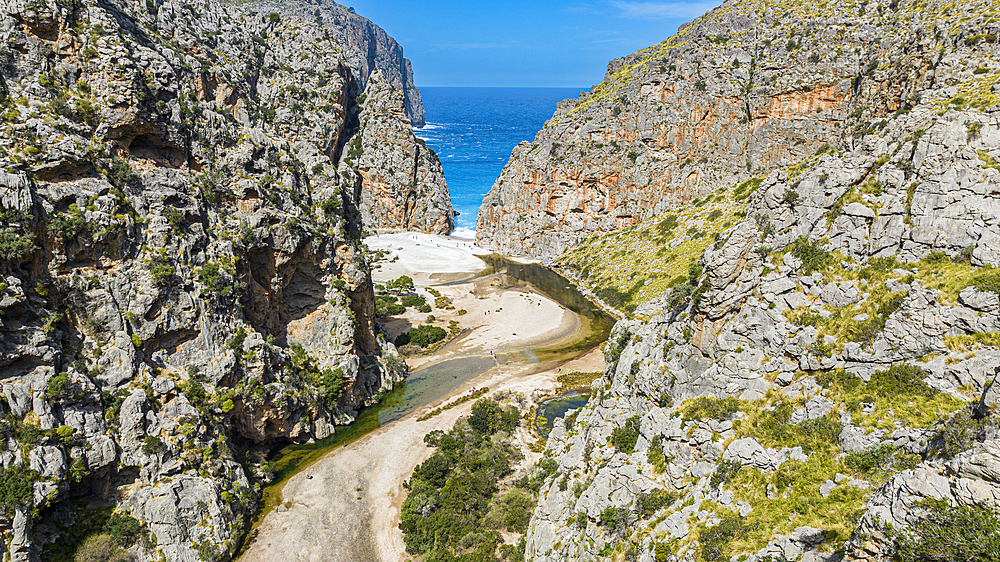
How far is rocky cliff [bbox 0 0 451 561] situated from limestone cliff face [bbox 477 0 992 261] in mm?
66869

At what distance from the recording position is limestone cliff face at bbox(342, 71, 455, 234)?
13300cm

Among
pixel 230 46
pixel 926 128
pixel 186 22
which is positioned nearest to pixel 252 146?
pixel 926 128

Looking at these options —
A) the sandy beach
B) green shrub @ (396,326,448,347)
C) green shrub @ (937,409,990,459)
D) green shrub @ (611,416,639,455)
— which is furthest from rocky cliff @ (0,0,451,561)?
green shrub @ (937,409,990,459)

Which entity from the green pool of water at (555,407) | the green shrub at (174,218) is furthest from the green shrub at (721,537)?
the green shrub at (174,218)

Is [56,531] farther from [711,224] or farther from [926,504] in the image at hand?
[711,224]

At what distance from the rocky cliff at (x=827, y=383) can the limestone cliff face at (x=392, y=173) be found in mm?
109922

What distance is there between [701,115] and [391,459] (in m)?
85.8

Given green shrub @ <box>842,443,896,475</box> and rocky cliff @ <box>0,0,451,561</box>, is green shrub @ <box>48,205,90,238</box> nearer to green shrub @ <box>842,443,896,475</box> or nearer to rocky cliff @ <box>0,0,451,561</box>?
rocky cliff @ <box>0,0,451,561</box>

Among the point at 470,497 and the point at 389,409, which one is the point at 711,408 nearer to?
the point at 470,497

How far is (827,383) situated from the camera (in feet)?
67.4

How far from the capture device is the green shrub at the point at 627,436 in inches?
1058

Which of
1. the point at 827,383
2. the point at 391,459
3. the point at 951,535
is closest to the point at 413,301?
the point at 391,459

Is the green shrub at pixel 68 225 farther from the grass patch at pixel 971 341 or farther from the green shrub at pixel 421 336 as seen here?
the grass patch at pixel 971 341

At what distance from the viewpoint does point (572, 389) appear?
55.9 m
